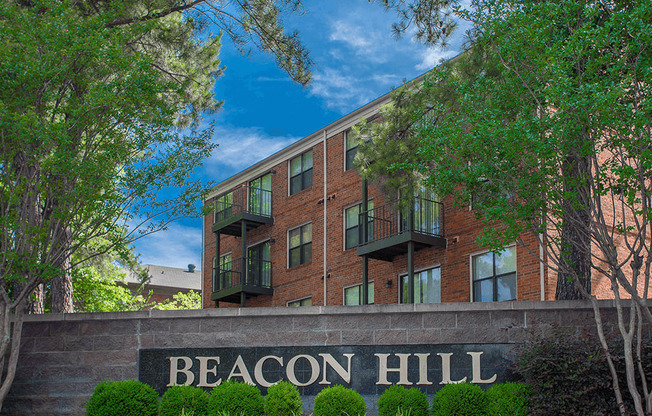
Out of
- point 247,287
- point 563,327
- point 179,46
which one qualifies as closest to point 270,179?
point 247,287

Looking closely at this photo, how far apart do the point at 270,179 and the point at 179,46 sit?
1416 centimetres

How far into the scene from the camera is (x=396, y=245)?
2395 cm

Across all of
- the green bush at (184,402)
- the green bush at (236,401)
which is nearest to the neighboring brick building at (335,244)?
the green bush at (236,401)

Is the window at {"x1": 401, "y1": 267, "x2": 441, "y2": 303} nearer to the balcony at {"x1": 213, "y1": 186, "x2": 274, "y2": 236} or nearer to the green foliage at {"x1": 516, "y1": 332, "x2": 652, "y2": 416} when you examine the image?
the balcony at {"x1": 213, "y1": 186, "x2": 274, "y2": 236}

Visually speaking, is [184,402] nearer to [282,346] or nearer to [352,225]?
[282,346]

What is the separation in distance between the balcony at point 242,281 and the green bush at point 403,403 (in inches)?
774

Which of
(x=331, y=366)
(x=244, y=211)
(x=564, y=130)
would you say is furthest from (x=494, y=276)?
(x=244, y=211)

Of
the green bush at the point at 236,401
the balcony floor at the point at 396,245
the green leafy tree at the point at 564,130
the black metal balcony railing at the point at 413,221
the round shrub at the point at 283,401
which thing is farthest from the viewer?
the black metal balcony railing at the point at 413,221

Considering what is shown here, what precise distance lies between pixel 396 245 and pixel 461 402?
13.4 m

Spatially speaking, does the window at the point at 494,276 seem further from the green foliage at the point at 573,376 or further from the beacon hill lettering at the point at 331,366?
the green foliage at the point at 573,376

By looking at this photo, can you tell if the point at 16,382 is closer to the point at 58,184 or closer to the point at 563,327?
the point at 58,184

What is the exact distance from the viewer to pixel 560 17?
10.9m

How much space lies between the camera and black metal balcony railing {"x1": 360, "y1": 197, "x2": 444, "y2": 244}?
23.9 meters

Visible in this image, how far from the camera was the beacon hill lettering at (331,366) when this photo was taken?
37.4 feet
